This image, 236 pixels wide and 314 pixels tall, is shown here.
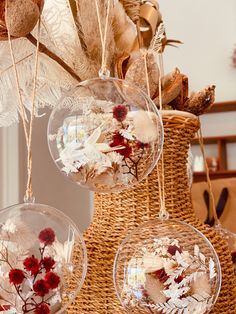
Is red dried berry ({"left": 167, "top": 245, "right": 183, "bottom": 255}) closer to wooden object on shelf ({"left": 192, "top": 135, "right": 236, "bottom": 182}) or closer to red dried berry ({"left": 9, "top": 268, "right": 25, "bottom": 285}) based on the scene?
red dried berry ({"left": 9, "top": 268, "right": 25, "bottom": 285})

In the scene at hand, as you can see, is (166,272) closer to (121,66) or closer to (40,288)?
(40,288)

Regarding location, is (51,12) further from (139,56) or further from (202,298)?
(202,298)

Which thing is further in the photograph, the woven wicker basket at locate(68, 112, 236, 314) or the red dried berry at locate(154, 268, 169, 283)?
the woven wicker basket at locate(68, 112, 236, 314)

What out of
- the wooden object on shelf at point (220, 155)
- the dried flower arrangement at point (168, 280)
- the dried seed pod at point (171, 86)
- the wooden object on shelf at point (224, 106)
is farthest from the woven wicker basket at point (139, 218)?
the wooden object on shelf at point (224, 106)

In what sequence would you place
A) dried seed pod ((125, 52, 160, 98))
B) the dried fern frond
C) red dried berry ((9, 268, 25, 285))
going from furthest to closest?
the dried fern frond, dried seed pod ((125, 52, 160, 98)), red dried berry ((9, 268, 25, 285))

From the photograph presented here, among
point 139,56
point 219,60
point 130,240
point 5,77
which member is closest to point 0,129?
point 5,77

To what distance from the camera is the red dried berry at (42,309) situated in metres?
0.43

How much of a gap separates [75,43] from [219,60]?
76.0 inches

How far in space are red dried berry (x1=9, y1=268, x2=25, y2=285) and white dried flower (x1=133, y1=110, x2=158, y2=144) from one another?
0.16 m

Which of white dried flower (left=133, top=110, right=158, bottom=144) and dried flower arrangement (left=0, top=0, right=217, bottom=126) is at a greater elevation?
dried flower arrangement (left=0, top=0, right=217, bottom=126)

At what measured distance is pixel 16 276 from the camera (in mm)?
425

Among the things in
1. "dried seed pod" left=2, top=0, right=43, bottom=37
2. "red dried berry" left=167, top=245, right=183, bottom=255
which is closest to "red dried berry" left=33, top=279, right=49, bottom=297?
"red dried berry" left=167, top=245, right=183, bottom=255

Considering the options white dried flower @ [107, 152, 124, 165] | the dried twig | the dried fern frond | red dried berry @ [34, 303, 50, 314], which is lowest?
red dried berry @ [34, 303, 50, 314]

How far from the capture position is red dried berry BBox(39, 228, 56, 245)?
0.44m
